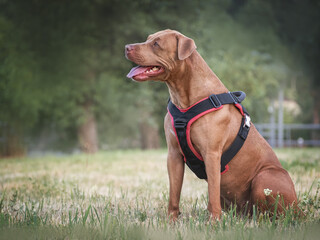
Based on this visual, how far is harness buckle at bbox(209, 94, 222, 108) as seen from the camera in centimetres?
317

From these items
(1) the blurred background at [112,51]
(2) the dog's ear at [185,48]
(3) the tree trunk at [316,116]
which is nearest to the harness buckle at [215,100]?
(2) the dog's ear at [185,48]

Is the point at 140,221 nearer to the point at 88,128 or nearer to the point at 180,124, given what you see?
the point at 180,124

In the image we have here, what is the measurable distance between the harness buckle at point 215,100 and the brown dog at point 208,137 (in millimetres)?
69

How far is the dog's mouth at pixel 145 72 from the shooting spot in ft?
10.6

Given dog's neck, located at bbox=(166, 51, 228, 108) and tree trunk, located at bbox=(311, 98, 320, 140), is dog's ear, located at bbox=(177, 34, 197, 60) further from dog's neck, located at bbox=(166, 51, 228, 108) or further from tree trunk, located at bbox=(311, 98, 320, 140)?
tree trunk, located at bbox=(311, 98, 320, 140)

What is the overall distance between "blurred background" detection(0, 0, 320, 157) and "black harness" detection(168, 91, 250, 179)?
789 cm

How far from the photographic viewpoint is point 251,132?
11.5ft

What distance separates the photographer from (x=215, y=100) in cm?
319

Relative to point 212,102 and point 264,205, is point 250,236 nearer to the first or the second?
point 264,205

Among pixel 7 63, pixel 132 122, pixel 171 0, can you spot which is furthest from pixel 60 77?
pixel 132 122

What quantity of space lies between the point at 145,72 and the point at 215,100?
0.69 meters

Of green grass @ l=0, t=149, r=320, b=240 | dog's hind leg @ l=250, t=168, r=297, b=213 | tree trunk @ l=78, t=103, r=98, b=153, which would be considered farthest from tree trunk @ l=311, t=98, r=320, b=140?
dog's hind leg @ l=250, t=168, r=297, b=213

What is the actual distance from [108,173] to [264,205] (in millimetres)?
4491

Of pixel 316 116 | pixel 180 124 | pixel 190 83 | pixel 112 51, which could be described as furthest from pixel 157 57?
pixel 316 116
